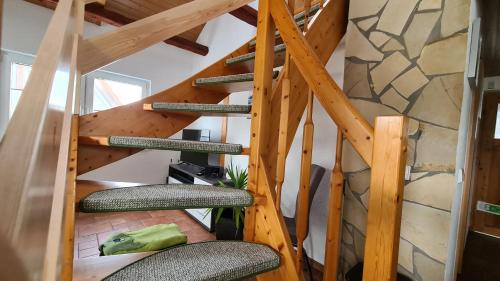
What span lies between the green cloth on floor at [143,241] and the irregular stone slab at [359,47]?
7.25 ft

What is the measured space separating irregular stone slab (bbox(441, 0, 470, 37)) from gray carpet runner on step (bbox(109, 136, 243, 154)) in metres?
1.52

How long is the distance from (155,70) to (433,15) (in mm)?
3962

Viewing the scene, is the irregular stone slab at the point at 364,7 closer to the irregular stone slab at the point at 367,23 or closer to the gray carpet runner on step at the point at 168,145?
the irregular stone slab at the point at 367,23

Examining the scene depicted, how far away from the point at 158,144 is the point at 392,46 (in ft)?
5.78

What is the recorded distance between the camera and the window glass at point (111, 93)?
12.0ft

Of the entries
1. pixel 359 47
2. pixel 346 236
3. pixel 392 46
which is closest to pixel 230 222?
pixel 346 236

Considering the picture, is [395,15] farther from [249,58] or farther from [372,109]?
[249,58]

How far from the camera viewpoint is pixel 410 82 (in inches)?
63.6

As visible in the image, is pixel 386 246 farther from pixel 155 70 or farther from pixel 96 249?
pixel 155 70

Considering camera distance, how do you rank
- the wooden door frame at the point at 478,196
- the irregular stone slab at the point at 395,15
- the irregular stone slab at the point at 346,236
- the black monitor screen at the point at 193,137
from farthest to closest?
1. the black monitor screen at the point at 193,137
2. the wooden door frame at the point at 478,196
3. the irregular stone slab at the point at 346,236
4. the irregular stone slab at the point at 395,15

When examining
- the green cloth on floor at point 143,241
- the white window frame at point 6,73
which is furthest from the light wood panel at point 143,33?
the white window frame at point 6,73

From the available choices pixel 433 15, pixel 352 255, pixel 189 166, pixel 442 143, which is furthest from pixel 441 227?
pixel 189 166

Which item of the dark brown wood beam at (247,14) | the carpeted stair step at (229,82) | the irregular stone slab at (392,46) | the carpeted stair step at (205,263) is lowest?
the carpeted stair step at (205,263)

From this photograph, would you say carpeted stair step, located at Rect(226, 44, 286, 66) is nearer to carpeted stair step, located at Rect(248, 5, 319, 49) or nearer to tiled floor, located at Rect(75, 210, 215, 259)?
carpeted stair step, located at Rect(248, 5, 319, 49)
